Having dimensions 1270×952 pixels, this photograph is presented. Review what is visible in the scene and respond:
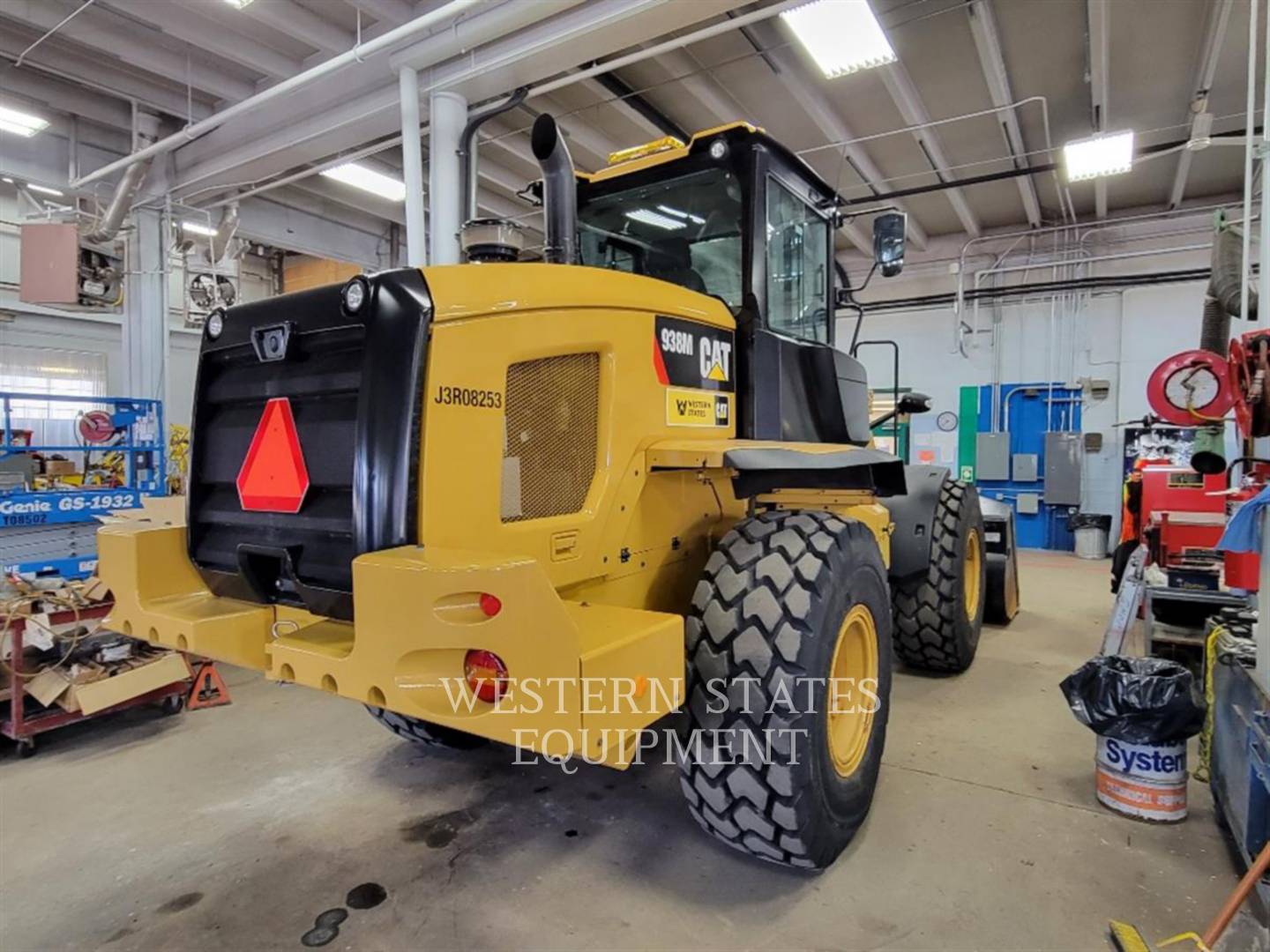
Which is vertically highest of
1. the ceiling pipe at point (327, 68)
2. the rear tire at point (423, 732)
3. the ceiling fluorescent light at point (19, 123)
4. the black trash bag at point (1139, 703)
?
the ceiling fluorescent light at point (19, 123)

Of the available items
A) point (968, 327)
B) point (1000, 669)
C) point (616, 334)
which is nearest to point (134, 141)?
point (616, 334)

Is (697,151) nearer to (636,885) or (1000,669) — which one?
(636,885)

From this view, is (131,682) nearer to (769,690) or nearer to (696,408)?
(696,408)

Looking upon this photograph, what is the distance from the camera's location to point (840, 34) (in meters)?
4.87

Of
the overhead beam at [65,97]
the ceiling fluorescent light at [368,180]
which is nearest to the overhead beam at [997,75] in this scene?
the ceiling fluorescent light at [368,180]

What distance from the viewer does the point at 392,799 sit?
2.93 m

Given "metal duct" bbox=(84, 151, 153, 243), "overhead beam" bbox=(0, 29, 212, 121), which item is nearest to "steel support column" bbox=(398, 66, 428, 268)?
"overhead beam" bbox=(0, 29, 212, 121)

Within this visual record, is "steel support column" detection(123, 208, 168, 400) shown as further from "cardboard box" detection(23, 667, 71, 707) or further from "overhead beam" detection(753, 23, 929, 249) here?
"overhead beam" detection(753, 23, 929, 249)

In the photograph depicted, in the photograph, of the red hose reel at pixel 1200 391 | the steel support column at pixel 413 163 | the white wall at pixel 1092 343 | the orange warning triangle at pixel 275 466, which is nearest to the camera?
the orange warning triangle at pixel 275 466

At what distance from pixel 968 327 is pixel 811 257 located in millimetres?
9083

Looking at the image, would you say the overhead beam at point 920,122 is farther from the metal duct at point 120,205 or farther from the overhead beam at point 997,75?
the metal duct at point 120,205

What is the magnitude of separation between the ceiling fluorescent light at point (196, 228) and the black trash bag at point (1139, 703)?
9.15 meters

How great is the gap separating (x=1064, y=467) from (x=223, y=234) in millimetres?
11514

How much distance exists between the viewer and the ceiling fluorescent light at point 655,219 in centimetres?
303
